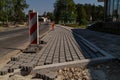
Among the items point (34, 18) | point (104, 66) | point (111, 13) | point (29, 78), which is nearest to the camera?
point (29, 78)

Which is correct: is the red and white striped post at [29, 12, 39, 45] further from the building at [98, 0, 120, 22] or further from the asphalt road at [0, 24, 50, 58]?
the building at [98, 0, 120, 22]

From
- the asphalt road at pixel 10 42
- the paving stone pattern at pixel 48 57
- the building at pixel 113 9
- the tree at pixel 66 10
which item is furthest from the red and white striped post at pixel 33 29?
the tree at pixel 66 10

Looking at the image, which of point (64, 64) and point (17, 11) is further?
point (17, 11)

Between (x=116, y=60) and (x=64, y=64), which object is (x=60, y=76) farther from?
(x=116, y=60)

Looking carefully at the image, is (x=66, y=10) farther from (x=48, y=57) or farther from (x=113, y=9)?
(x=48, y=57)

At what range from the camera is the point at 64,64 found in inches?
242

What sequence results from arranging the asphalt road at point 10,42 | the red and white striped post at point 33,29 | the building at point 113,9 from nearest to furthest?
the red and white striped post at point 33,29 < the asphalt road at point 10,42 < the building at point 113,9

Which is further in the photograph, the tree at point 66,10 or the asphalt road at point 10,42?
the tree at point 66,10

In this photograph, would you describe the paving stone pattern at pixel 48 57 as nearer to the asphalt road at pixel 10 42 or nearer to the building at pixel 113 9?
the asphalt road at pixel 10 42

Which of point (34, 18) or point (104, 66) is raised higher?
point (34, 18)

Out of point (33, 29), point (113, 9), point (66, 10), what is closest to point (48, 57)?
point (33, 29)

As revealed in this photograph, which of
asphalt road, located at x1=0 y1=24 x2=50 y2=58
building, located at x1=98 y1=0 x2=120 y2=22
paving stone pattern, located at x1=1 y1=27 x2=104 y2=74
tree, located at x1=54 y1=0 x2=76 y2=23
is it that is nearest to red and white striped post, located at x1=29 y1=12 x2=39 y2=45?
paving stone pattern, located at x1=1 y1=27 x2=104 y2=74

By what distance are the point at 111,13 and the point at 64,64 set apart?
95.8 ft

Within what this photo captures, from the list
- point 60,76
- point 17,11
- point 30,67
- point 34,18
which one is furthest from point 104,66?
point 17,11
